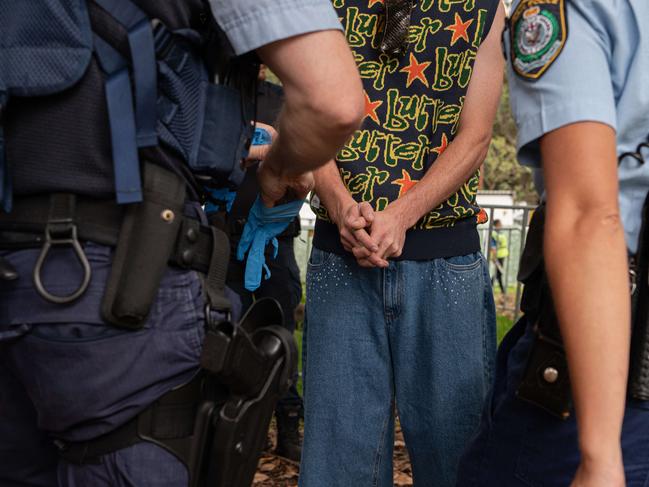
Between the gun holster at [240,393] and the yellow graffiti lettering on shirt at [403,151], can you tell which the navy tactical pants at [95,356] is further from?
the yellow graffiti lettering on shirt at [403,151]

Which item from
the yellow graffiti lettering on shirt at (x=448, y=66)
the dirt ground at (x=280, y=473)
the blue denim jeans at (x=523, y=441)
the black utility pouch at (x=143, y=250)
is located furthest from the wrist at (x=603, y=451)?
the dirt ground at (x=280, y=473)

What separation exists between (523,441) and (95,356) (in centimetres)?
86

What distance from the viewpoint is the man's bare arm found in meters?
2.58

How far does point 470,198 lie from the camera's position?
110 inches

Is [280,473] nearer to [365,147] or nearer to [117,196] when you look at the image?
[365,147]

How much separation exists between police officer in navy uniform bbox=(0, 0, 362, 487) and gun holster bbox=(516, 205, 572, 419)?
459mm

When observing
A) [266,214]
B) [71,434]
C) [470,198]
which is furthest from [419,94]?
[71,434]

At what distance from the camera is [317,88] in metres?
1.72

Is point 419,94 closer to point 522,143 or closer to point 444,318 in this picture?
point 444,318

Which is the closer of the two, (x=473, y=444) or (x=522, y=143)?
(x=522, y=143)

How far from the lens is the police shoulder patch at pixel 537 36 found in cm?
158

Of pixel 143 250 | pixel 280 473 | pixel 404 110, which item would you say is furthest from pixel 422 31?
pixel 280 473

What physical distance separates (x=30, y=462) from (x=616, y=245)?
1.37 meters

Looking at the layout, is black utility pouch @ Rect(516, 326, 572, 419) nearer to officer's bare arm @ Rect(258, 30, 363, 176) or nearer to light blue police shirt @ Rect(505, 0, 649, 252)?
light blue police shirt @ Rect(505, 0, 649, 252)
